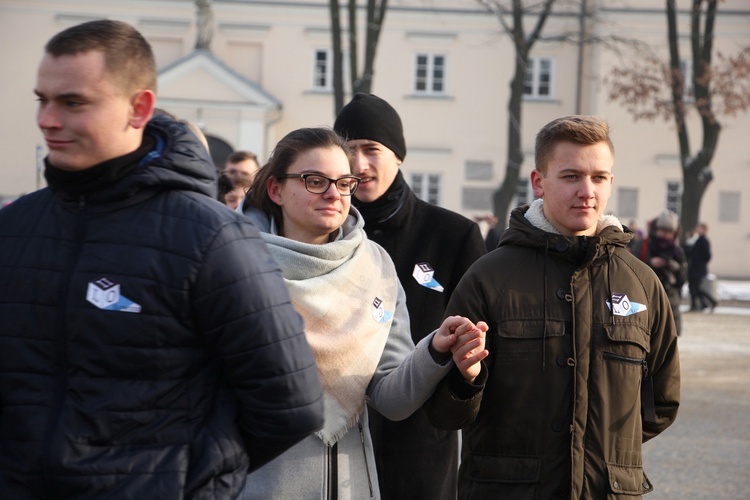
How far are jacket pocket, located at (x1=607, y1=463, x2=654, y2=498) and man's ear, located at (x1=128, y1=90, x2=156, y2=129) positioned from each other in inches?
73.5

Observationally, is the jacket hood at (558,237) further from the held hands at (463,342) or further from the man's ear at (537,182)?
the held hands at (463,342)

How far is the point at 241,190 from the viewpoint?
6.54 m

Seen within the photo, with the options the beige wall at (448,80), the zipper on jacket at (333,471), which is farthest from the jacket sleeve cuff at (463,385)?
the beige wall at (448,80)

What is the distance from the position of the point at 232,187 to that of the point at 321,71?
31637 mm

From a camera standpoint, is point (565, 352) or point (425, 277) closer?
point (565, 352)

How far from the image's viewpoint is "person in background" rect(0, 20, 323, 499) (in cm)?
245

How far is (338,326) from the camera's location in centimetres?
356

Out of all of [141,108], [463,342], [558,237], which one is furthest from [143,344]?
[558,237]

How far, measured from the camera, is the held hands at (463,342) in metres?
3.28

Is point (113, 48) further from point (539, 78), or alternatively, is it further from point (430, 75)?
point (539, 78)

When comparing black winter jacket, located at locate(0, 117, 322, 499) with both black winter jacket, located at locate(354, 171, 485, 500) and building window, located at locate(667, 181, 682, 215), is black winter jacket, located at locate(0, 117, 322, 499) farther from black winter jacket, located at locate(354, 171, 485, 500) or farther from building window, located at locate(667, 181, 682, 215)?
building window, located at locate(667, 181, 682, 215)

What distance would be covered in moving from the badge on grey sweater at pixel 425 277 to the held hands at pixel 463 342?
1321 mm

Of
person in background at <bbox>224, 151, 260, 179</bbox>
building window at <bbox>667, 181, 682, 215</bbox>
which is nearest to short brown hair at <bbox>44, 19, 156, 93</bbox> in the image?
person in background at <bbox>224, 151, 260, 179</bbox>

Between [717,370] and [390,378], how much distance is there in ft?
37.6
